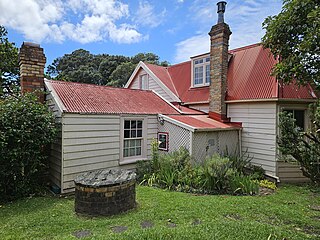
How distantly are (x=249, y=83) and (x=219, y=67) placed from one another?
1.62 metres

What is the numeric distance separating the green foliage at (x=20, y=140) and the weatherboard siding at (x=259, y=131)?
8010 millimetres

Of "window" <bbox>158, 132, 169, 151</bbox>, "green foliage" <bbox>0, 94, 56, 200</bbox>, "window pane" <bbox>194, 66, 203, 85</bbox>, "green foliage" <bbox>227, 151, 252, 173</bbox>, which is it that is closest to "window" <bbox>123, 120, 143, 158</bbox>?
"window" <bbox>158, 132, 169, 151</bbox>

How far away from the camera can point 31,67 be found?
7324mm

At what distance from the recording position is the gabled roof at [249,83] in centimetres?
905

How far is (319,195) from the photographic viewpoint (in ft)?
24.9

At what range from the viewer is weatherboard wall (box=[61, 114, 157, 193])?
6691 millimetres

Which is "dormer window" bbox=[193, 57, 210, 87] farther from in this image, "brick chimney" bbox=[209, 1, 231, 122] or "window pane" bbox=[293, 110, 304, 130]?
"window pane" bbox=[293, 110, 304, 130]

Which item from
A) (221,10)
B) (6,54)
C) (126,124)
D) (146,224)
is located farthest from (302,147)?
(6,54)

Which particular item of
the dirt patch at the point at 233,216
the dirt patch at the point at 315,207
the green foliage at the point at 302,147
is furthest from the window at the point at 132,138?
the dirt patch at the point at 315,207

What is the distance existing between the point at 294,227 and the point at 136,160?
559 cm

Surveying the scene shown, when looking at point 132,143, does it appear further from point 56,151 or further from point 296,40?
point 296,40

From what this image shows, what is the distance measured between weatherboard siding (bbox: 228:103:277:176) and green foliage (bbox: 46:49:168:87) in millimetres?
25518

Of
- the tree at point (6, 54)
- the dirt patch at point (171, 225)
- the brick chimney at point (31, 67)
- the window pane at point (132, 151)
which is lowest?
the dirt patch at point (171, 225)

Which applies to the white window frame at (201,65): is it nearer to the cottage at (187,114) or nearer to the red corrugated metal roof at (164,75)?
the cottage at (187,114)
